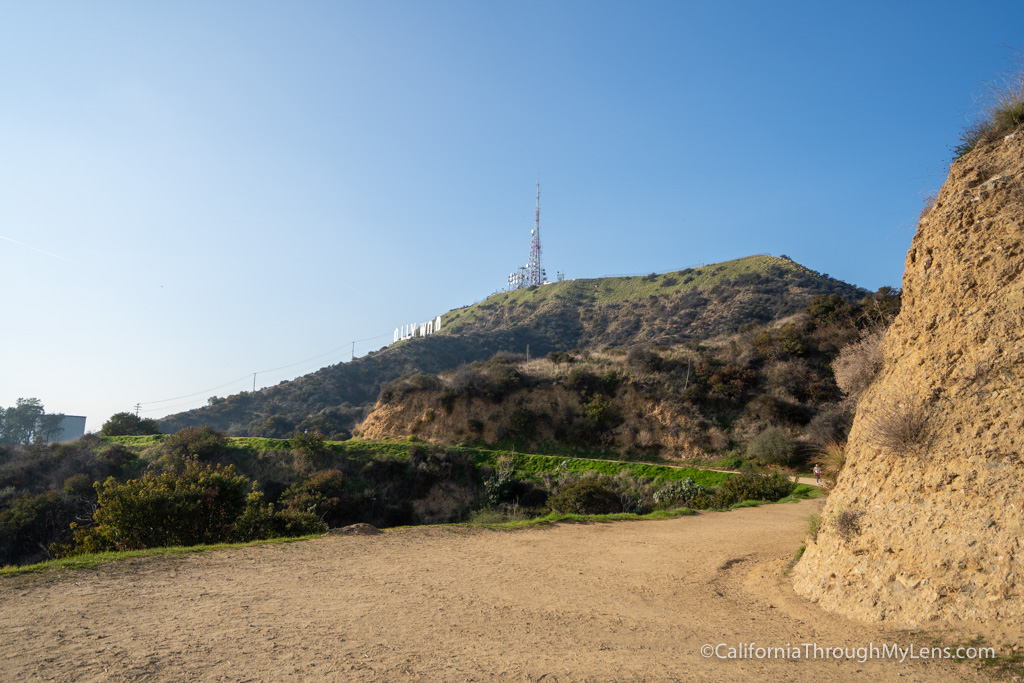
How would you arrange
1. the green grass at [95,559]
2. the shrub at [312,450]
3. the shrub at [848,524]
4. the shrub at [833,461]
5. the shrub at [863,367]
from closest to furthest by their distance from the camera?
1. the shrub at [848,524]
2. the green grass at [95,559]
3. the shrub at [833,461]
4. the shrub at [863,367]
5. the shrub at [312,450]

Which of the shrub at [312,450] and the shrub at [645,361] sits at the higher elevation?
the shrub at [645,361]

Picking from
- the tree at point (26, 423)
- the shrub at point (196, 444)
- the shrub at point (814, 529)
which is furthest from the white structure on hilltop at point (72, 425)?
the shrub at point (814, 529)

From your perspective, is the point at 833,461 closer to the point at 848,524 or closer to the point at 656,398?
the point at 848,524

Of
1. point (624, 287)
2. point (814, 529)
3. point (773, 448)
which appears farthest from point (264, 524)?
point (624, 287)

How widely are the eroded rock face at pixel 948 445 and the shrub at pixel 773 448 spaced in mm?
19668

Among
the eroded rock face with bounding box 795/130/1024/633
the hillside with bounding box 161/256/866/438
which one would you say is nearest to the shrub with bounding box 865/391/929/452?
the eroded rock face with bounding box 795/130/1024/633

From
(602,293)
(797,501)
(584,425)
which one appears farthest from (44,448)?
(602,293)

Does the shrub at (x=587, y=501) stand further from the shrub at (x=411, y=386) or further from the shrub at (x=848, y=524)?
the shrub at (x=411, y=386)

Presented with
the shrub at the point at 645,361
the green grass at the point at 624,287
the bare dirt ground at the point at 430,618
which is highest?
the green grass at the point at 624,287

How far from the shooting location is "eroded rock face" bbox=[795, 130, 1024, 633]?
5.31 m

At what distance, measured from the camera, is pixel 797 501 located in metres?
18.2

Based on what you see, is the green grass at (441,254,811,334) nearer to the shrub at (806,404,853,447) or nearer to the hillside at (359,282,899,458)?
the hillside at (359,282,899,458)

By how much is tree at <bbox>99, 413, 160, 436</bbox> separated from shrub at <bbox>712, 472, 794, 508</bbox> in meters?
39.6

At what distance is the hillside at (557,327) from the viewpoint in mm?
56156
